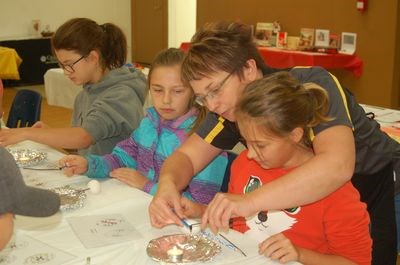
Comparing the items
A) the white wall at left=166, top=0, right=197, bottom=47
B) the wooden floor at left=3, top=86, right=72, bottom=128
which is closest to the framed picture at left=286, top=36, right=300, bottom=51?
the wooden floor at left=3, top=86, right=72, bottom=128

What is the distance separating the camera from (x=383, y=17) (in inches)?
238

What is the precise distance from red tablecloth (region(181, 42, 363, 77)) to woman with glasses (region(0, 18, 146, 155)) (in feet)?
12.1

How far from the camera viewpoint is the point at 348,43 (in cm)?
643

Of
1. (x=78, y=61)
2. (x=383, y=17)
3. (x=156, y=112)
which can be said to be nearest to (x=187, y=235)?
(x=156, y=112)

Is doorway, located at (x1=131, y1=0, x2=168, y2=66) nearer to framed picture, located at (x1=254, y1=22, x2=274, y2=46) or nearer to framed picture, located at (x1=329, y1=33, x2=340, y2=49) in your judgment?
framed picture, located at (x1=254, y1=22, x2=274, y2=46)

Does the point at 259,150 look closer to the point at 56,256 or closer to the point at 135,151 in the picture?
the point at 56,256

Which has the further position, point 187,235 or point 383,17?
point 383,17

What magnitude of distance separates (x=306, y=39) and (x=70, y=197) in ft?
17.8

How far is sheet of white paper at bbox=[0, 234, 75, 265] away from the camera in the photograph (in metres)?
1.38

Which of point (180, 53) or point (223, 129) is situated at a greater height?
point (180, 53)

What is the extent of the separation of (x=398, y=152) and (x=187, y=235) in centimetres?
92

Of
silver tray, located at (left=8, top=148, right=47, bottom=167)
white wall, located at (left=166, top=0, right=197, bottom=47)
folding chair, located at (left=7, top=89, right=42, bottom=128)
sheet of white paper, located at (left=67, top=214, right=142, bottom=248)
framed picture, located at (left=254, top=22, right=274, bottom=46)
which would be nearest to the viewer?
sheet of white paper, located at (left=67, top=214, right=142, bottom=248)

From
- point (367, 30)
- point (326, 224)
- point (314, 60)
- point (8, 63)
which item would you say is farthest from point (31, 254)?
point (8, 63)

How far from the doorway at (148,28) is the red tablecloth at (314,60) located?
3.48m
